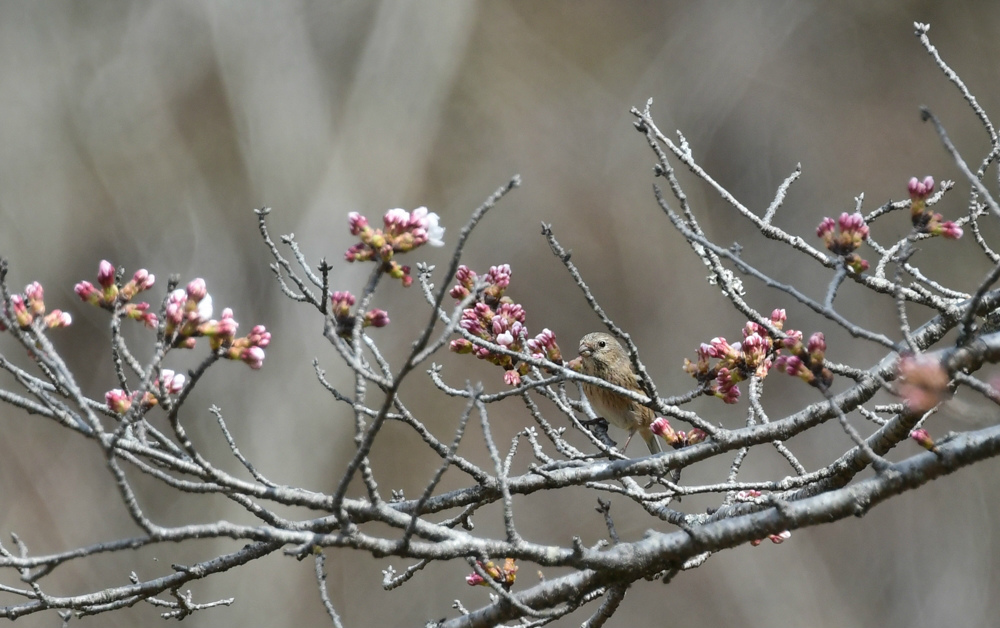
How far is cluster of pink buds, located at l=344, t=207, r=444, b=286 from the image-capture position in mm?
1647

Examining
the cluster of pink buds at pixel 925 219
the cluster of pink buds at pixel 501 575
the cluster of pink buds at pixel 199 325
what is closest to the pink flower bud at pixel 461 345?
the cluster of pink buds at pixel 501 575

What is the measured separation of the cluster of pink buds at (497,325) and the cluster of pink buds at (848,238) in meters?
0.70

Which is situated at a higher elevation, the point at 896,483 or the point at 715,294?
the point at 715,294

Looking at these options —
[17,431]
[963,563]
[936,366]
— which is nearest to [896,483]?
[936,366]

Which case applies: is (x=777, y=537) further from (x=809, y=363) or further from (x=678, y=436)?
(x=809, y=363)

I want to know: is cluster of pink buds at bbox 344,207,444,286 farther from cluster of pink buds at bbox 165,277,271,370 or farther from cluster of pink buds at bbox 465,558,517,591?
cluster of pink buds at bbox 465,558,517,591

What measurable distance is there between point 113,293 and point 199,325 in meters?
0.22

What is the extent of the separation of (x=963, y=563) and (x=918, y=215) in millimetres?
8834

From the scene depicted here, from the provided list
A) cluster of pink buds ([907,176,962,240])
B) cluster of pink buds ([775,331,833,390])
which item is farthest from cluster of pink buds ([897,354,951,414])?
cluster of pink buds ([907,176,962,240])

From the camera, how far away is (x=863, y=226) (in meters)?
1.84

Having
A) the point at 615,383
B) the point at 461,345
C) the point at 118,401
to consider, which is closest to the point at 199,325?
the point at 118,401

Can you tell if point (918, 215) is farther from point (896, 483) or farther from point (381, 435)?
point (381, 435)

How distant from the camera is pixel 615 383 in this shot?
384 cm

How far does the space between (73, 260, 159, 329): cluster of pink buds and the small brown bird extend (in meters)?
2.23
